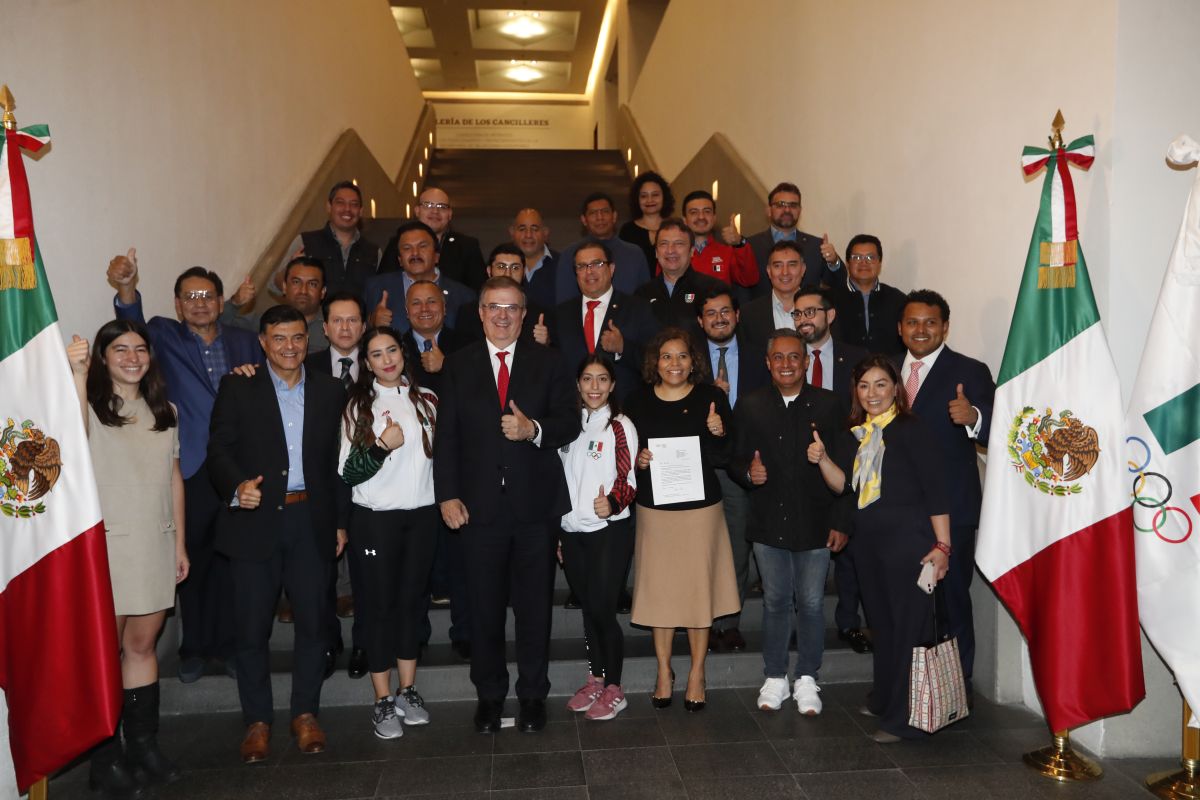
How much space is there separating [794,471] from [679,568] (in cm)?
66

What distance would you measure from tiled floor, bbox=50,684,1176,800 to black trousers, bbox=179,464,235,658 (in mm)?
335

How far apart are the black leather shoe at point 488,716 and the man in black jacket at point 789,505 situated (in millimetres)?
1178

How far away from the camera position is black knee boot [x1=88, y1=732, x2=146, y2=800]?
364cm

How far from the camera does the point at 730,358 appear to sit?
4789 mm

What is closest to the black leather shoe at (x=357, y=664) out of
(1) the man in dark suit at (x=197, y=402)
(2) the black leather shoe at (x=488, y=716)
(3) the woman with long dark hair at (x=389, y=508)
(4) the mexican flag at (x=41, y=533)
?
(3) the woman with long dark hair at (x=389, y=508)

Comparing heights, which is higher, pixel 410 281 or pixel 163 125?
pixel 163 125

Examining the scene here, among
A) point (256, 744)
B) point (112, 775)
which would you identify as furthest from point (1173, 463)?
point (112, 775)

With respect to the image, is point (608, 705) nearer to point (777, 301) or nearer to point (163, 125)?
point (777, 301)

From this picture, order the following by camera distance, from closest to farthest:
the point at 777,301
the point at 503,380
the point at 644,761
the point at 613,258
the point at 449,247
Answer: the point at 644,761 < the point at 503,380 < the point at 777,301 < the point at 613,258 < the point at 449,247

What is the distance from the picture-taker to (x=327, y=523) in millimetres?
3990

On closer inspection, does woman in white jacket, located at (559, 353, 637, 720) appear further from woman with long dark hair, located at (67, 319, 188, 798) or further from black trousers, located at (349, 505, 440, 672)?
woman with long dark hair, located at (67, 319, 188, 798)

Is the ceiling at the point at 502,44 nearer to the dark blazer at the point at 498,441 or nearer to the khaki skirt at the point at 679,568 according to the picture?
the dark blazer at the point at 498,441

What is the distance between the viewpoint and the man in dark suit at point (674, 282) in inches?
200

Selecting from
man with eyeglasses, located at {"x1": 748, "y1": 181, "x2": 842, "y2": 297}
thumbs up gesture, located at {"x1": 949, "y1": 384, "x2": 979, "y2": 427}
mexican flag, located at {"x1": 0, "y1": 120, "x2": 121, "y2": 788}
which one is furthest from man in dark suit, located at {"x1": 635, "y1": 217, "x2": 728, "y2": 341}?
mexican flag, located at {"x1": 0, "y1": 120, "x2": 121, "y2": 788}
